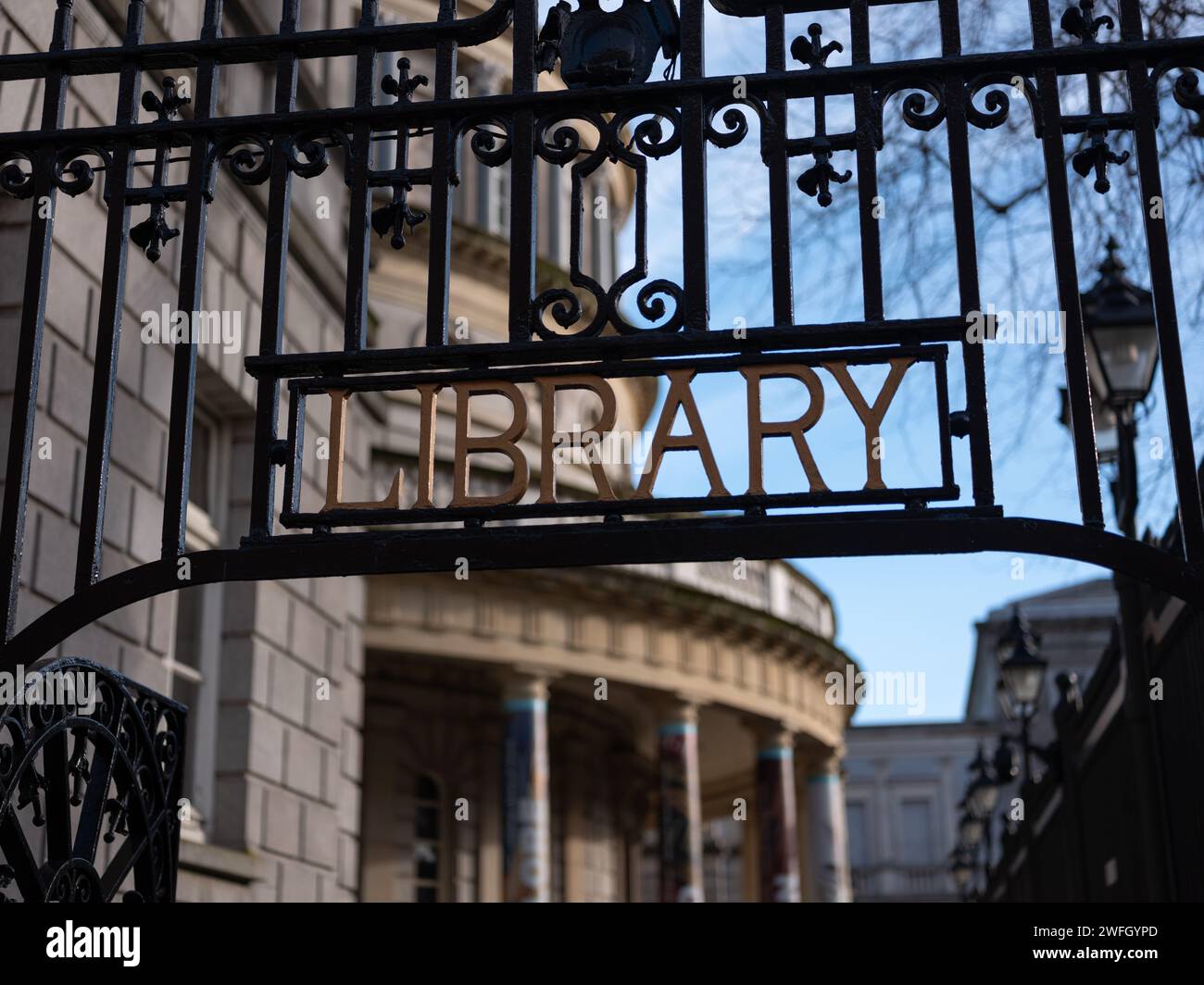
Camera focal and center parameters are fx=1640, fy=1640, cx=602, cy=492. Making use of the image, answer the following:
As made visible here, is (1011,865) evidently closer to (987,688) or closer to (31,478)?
(31,478)

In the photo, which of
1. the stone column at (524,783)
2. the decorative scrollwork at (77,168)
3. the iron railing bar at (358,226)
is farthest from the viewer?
the stone column at (524,783)

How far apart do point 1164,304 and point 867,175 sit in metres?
0.95

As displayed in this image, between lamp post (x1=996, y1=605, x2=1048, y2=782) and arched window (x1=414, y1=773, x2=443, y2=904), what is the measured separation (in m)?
13.6

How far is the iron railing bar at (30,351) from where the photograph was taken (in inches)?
194

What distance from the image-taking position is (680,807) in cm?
2727

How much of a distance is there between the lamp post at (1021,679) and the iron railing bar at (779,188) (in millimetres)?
10075

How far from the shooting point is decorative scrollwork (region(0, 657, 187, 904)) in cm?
457

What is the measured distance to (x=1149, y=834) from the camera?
8266 mm

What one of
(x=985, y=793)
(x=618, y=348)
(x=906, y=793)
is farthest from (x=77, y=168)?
(x=906, y=793)

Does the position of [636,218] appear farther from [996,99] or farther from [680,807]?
[680,807]

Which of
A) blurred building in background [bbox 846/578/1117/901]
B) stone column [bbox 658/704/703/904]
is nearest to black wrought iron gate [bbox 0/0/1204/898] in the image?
stone column [bbox 658/704/703/904]

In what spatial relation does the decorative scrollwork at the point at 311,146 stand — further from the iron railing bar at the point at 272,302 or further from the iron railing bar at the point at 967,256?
the iron railing bar at the point at 967,256

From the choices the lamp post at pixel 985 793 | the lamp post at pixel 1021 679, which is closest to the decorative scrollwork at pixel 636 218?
the lamp post at pixel 1021 679
